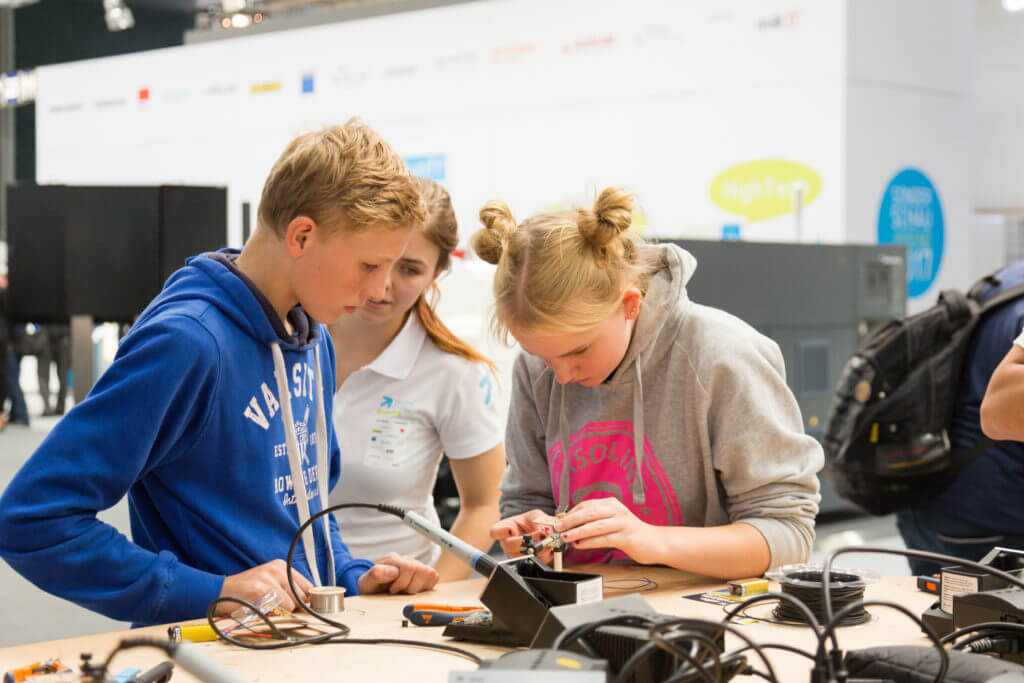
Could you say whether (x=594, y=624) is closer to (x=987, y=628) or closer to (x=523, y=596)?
(x=523, y=596)

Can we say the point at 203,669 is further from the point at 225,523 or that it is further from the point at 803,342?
the point at 803,342

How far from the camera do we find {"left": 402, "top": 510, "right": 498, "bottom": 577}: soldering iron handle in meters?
1.23

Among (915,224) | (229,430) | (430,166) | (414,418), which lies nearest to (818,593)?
(229,430)

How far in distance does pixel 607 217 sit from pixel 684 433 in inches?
13.7

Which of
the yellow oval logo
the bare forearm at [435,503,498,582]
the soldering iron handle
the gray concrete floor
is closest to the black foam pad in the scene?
the soldering iron handle

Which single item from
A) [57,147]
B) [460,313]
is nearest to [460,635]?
[460,313]

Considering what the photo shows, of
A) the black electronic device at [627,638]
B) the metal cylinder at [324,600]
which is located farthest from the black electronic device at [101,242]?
the black electronic device at [627,638]

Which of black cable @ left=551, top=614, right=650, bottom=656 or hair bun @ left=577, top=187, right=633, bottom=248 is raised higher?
hair bun @ left=577, top=187, right=633, bottom=248

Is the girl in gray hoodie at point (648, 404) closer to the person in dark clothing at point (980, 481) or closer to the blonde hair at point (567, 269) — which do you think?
the blonde hair at point (567, 269)

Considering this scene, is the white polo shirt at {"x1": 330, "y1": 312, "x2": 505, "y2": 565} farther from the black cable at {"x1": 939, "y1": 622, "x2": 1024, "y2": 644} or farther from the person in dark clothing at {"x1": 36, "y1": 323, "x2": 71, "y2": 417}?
the person in dark clothing at {"x1": 36, "y1": 323, "x2": 71, "y2": 417}

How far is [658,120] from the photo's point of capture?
589 cm

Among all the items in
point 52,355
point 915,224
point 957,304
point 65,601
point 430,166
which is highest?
point 430,166

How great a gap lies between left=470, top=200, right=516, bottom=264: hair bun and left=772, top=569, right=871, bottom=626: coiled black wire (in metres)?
0.64

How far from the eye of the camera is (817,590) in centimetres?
123
